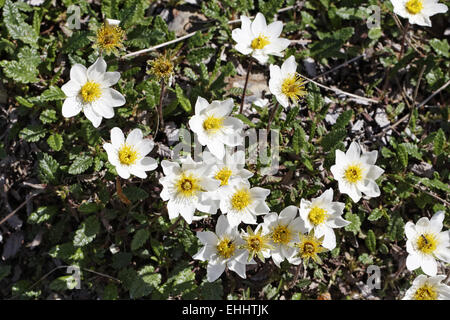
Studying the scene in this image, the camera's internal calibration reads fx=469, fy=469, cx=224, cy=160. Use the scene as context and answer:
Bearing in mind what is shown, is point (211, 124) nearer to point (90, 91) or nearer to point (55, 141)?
point (90, 91)

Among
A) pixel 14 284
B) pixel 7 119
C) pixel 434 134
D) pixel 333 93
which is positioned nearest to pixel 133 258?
pixel 14 284

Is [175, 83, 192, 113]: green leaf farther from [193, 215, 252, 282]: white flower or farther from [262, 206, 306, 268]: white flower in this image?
[262, 206, 306, 268]: white flower

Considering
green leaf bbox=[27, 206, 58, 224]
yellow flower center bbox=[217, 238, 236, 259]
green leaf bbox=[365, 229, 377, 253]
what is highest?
green leaf bbox=[27, 206, 58, 224]

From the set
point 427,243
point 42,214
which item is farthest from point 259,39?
point 42,214

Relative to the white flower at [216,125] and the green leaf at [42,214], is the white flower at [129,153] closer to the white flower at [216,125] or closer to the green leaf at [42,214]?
the white flower at [216,125]

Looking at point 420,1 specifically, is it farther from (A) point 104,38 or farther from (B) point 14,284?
(B) point 14,284

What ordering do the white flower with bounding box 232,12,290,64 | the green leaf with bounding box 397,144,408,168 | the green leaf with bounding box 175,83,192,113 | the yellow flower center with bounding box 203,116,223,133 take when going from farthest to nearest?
the green leaf with bounding box 397,144,408,168 < the green leaf with bounding box 175,83,192,113 < the white flower with bounding box 232,12,290,64 < the yellow flower center with bounding box 203,116,223,133

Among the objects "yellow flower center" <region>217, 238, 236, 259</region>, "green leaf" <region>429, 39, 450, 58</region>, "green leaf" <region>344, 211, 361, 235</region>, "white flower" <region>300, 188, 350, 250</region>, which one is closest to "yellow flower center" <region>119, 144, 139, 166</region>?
"yellow flower center" <region>217, 238, 236, 259</region>
